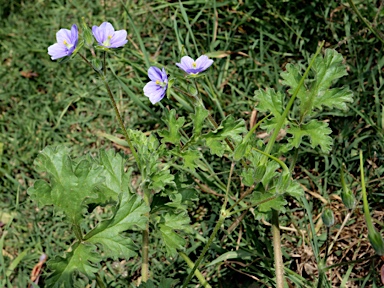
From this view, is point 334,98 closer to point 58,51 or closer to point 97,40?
point 97,40

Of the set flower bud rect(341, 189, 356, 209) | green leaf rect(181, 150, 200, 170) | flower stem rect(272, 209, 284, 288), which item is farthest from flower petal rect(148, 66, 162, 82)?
flower bud rect(341, 189, 356, 209)

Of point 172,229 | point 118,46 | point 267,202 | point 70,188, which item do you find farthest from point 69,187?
point 267,202

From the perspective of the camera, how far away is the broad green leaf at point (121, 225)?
2156 millimetres

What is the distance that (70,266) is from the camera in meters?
2.10

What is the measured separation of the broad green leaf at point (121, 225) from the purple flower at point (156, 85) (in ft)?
1.40

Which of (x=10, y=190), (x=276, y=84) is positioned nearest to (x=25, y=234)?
(x=10, y=190)

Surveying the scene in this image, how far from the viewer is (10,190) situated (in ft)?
10.4

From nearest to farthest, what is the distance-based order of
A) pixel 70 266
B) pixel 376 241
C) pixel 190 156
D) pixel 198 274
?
pixel 376 241
pixel 70 266
pixel 190 156
pixel 198 274

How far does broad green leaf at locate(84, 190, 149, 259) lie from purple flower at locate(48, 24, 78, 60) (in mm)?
617

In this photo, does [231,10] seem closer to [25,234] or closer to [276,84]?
[276,84]

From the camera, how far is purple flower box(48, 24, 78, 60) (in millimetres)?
2182

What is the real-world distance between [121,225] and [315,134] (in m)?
0.89

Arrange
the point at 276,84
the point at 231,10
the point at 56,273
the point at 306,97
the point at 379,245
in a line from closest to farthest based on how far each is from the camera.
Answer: the point at 379,245
the point at 56,273
the point at 306,97
the point at 276,84
the point at 231,10

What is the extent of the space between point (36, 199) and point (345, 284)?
1477 mm
